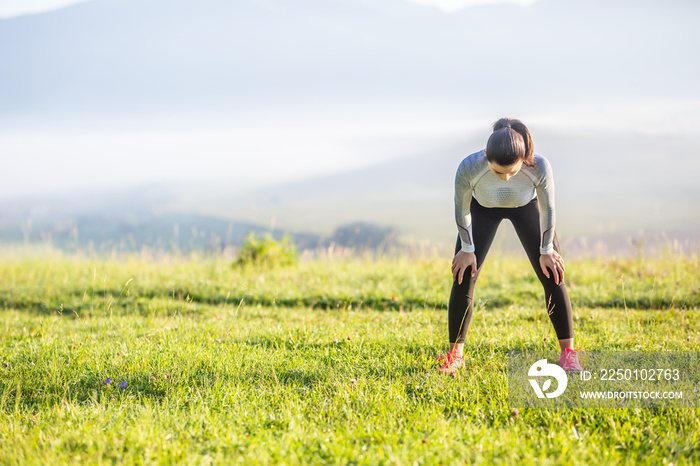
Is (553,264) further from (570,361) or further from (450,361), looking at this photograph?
(450,361)

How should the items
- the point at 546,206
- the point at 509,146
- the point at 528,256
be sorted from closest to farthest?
1. the point at 509,146
2. the point at 546,206
3. the point at 528,256

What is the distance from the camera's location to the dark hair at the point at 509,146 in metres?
3.65

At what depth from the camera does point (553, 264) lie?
4055mm

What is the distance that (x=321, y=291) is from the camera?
830 centimetres

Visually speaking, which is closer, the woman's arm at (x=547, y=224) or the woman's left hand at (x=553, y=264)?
the woman's arm at (x=547, y=224)

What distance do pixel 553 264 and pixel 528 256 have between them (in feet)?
0.86

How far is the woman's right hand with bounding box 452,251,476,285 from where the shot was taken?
4.16 metres

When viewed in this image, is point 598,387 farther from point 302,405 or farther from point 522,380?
point 302,405

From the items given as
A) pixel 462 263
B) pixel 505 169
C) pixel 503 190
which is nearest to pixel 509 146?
pixel 505 169

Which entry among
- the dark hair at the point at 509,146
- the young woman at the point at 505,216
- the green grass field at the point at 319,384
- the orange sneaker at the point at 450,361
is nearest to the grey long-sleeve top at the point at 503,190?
the young woman at the point at 505,216

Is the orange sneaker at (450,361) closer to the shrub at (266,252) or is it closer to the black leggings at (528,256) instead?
the black leggings at (528,256)

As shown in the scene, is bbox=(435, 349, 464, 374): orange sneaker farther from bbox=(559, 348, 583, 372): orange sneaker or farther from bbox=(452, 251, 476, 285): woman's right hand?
bbox=(559, 348, 583, 372): orange sneaker

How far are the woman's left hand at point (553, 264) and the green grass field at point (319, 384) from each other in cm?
87
